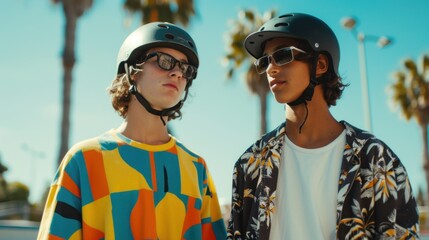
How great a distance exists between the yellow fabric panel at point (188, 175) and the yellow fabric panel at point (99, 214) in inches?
21.3

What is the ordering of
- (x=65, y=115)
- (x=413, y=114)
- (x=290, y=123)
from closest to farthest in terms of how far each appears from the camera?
1. (x=290, y=123)
2. (x=65, y=115)
3. (x=413, y=114)

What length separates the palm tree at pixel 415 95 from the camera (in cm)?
2277

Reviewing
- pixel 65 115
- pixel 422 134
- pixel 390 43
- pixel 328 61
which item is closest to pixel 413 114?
pixel 422 134

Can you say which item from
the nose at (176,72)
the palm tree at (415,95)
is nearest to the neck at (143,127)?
the nose at (176,72)

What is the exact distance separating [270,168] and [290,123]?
42 centimetres

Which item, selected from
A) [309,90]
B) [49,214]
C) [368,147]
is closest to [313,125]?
[309,90]

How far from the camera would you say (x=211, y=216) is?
11.4 feet

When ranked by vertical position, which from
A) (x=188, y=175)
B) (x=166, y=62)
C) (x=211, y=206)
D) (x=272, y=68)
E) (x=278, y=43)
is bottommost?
(x=211, y=206)

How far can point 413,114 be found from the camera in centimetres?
2356

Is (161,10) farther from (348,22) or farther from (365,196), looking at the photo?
(365,196)

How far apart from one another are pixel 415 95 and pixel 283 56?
72.8ft

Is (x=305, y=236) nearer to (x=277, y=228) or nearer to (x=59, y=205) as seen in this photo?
(x=277, y=228)

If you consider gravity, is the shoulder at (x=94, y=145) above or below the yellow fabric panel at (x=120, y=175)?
above

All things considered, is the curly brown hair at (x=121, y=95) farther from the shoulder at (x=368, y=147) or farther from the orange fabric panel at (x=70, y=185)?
the shoulder at (x=368, y=147)
